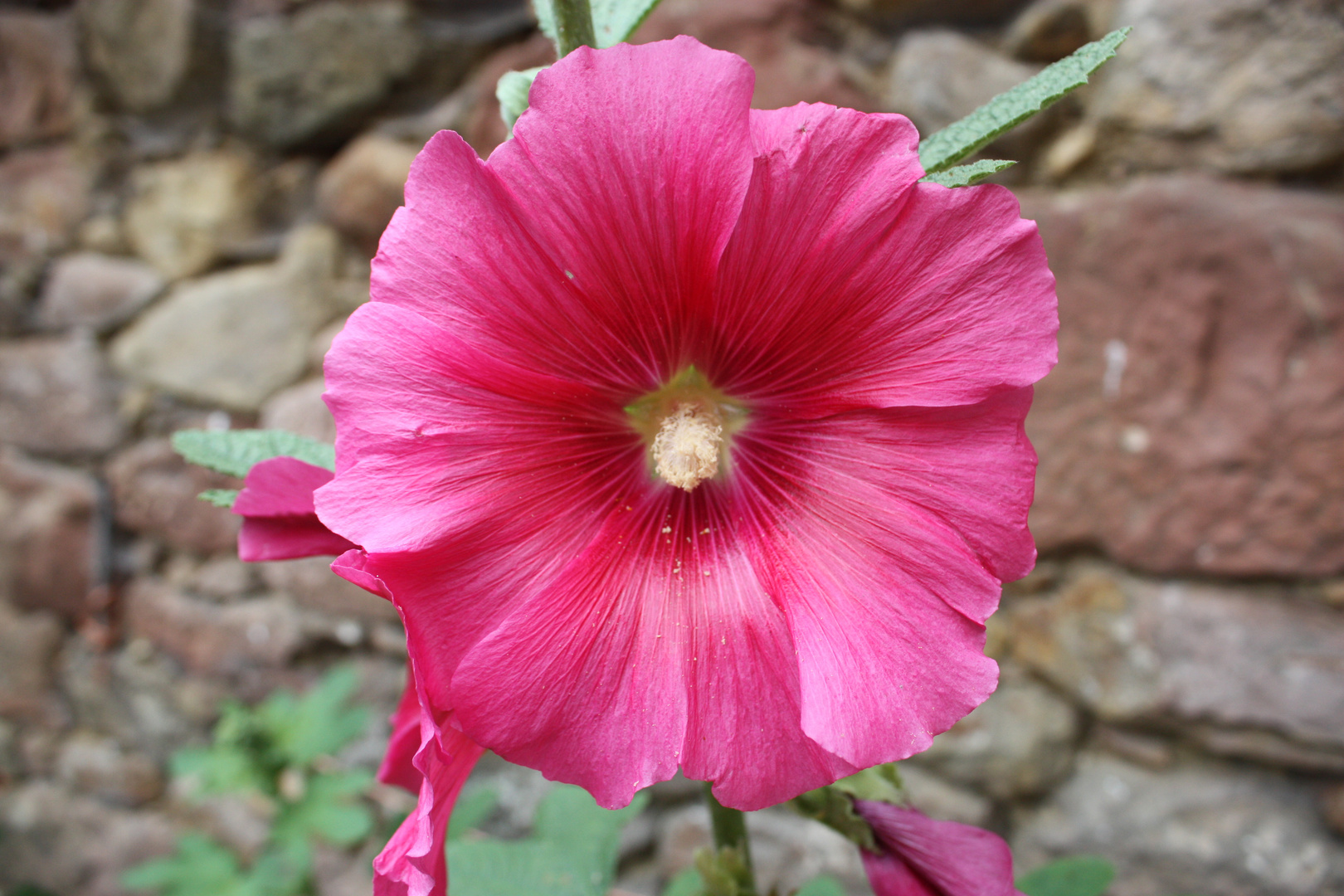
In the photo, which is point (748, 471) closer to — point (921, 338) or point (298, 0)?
point (921, 338)

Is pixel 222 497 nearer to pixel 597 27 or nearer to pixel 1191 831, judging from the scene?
pixel 597 27

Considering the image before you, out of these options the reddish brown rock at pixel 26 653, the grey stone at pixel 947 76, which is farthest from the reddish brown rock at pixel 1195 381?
the reddish brown rock at pixel 26 653

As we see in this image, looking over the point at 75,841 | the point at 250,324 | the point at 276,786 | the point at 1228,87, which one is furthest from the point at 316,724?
the point at 1228,87

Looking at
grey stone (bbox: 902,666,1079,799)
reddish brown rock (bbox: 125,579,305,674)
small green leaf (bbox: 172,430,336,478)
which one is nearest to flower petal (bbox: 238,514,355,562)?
small green leaf (bbox: 172,430,336,478)

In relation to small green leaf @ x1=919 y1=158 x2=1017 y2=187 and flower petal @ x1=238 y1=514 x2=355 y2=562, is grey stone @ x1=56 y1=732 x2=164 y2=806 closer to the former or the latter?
flower petal @ x1=238 y1=514 x2=355 y2=562

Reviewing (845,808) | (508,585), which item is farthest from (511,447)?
(845,808)

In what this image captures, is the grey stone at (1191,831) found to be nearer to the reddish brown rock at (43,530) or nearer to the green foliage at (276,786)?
the green foliage at (276,786)
